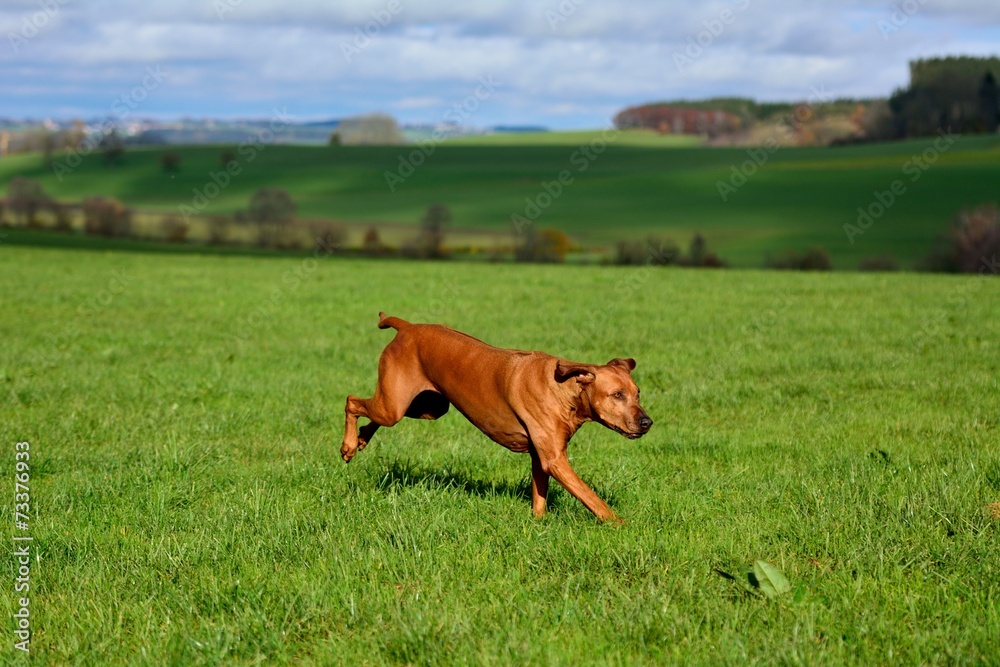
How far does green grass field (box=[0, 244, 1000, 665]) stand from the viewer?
4184 millimetres

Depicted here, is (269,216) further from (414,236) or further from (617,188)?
(617,188)

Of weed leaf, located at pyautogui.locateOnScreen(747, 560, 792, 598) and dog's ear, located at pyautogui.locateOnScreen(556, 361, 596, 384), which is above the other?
dog's ear, located at pyautogui.locateOnScreen(556, 361, 596, 384)

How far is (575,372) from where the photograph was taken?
17.2 ft

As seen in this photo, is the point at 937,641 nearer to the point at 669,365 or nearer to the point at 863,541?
the point at 863,541

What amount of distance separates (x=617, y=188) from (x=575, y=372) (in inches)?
3304

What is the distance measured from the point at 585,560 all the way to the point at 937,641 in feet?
5.62
